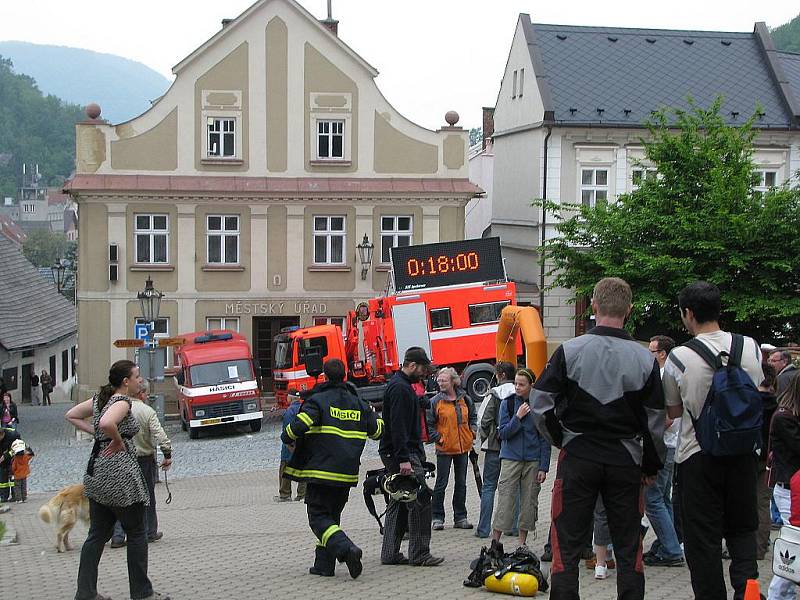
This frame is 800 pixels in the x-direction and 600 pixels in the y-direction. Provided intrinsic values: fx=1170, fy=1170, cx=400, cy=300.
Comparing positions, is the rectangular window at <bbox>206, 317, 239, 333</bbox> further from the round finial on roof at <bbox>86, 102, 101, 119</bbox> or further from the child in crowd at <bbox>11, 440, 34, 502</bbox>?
the child in crowd at <bbox>11, 440, 34, 502</bbox>

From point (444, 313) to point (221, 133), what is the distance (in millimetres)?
10655

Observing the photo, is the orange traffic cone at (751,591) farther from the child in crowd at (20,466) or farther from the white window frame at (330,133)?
the white window frame at (330,133)

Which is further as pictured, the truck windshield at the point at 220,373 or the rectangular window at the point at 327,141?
the rectangular window at the point at 327,141

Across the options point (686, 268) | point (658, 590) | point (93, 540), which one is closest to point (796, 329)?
point (686, 268)

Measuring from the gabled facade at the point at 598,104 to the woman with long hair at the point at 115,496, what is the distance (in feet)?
89.6

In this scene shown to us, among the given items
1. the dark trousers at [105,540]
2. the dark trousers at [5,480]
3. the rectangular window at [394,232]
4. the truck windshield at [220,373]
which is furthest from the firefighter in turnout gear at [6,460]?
the rectangular window at [394,232]

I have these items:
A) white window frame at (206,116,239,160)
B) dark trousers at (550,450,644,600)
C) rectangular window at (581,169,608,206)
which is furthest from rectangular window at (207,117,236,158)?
dark trousers at (550,450,644,600)

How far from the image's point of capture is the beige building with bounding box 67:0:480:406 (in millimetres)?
35844

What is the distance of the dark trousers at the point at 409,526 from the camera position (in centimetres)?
1040

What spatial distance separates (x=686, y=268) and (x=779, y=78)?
17777mm

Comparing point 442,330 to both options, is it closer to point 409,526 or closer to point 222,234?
point 222,234

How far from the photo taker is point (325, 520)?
998 centimetres

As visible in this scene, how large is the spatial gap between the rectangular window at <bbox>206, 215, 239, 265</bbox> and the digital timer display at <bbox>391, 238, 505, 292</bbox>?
26.2ft

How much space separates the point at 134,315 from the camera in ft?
118
